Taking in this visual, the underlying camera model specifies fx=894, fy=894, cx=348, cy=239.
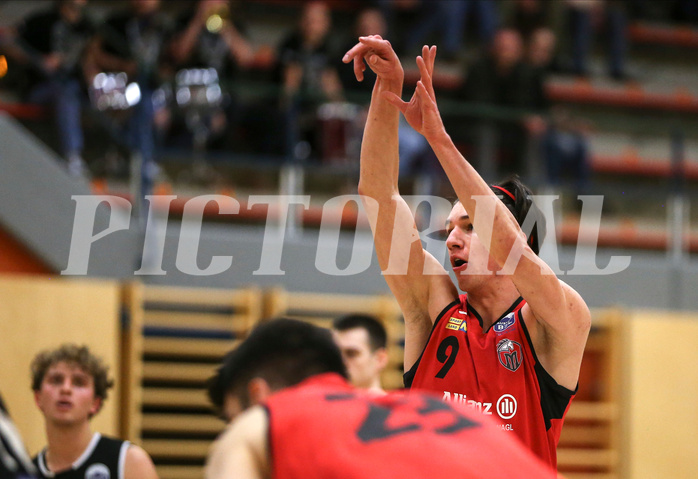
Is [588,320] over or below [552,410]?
over

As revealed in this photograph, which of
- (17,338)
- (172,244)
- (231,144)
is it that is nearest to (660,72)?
(231,144)

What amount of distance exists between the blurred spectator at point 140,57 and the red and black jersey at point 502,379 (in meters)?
4.61

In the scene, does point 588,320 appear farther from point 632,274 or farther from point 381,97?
point 632,274

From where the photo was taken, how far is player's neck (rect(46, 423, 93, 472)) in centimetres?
422

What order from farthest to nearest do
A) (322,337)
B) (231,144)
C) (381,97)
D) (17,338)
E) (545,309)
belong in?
(231,144) → (17,338) → (381,97) → (545,309) → (322,337)

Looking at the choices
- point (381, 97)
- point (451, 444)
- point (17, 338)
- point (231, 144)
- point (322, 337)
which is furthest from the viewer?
point (231, 144)

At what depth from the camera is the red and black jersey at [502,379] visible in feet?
9.91

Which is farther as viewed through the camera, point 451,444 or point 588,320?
point 588,320

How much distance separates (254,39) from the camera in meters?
10.5

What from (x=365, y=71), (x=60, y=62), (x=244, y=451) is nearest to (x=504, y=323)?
(x=244, y=451)

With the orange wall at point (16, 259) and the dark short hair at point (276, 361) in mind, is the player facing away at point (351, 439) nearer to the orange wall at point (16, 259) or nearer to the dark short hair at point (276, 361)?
the dark short hair at point (276, 361)

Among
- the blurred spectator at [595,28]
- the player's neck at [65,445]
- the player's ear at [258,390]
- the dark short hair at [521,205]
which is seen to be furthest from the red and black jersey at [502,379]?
the blurred spectator at [595,28]

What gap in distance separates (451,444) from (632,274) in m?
7.08

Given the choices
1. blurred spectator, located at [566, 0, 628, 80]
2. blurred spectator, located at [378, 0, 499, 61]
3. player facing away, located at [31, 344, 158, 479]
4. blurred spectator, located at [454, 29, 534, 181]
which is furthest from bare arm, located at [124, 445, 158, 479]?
blurred spectator, located at [566, 0, 628, 80]
